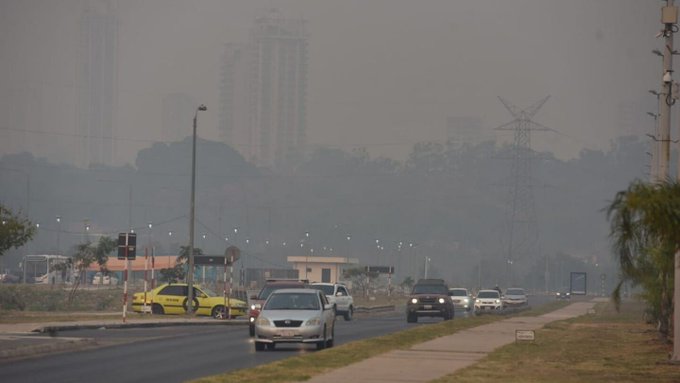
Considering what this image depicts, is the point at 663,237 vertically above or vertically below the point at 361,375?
above

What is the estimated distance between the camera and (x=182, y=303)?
6894 centimetres

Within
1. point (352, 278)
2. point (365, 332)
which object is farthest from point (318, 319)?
point (352, 278)

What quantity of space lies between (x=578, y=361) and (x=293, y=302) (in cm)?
836

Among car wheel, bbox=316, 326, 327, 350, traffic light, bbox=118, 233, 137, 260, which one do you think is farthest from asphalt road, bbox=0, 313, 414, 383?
traffic light, bbox=118, 233, 137, 260

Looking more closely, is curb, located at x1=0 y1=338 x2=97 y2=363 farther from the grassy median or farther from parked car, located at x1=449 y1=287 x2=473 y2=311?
parked car, located at x1=449 y1=287 x2=473 y2=311

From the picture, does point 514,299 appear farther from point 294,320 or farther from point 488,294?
point 294,320

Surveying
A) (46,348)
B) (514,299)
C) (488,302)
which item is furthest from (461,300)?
(46,348)

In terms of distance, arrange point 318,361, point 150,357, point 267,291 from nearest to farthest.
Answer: point 318,361 < point 150,357 < point 267,291

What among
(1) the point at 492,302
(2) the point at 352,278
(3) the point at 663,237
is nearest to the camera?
(3) the point at 663,237

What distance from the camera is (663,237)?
1005 inches

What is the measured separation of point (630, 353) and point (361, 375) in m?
13.2

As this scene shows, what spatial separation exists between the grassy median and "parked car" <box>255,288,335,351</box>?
4753 mm

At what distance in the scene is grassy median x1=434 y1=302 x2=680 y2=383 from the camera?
2969 cm

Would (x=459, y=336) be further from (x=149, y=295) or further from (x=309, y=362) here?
(x=149, y=295)
